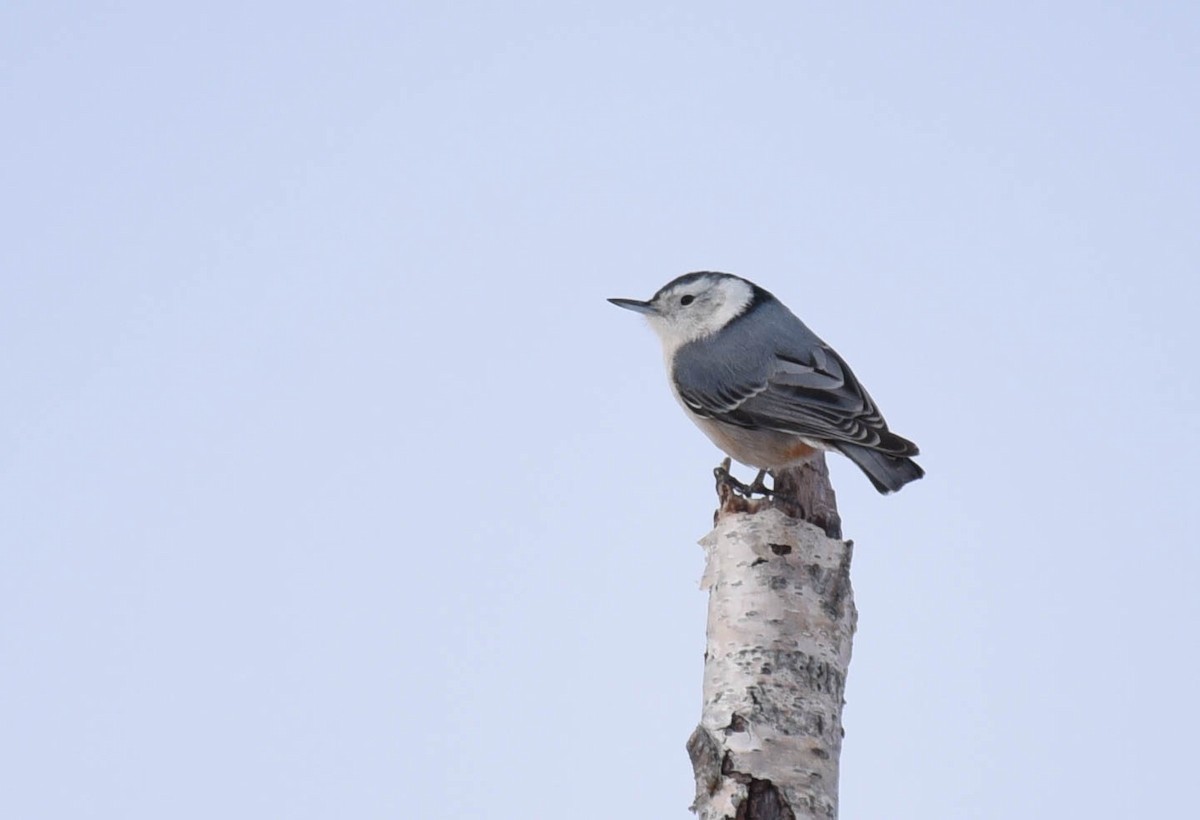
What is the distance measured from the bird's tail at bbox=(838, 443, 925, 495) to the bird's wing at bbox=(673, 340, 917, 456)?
0.9 inches

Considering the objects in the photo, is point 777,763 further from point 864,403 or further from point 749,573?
point 864,403

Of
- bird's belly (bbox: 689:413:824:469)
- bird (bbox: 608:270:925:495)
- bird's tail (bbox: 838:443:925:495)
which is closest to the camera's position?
bird's tail (bbox: 838:443:925:495)

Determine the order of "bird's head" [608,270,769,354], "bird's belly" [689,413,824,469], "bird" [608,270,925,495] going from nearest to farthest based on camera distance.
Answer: "bird" [608,270,925,495], "bird's belly" [689,413,824,469], "bird's head" [608,270,769,354]

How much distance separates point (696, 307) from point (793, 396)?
2.99 ft

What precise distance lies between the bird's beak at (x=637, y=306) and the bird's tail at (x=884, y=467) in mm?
1499

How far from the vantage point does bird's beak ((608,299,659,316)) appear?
19.9 ft

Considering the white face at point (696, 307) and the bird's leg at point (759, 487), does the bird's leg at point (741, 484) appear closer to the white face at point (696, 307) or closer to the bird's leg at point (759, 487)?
the bird's leg at point (759, 487)

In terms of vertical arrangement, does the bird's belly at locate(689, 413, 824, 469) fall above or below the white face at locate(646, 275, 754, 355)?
below

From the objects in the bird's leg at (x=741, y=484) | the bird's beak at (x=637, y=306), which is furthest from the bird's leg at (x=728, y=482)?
the bird's beak at (x=637, y=306)

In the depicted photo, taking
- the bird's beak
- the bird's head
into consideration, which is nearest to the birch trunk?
the bird's head

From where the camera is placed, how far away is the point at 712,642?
3.83 meters

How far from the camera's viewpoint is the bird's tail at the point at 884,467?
473 centimetres

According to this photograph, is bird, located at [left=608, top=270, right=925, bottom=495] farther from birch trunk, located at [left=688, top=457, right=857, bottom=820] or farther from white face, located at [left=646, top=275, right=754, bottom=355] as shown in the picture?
birch trunk, located at [left=688, top=457, right=857, bottom=820]

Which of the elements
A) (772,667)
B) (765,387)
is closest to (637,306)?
(765,387)
